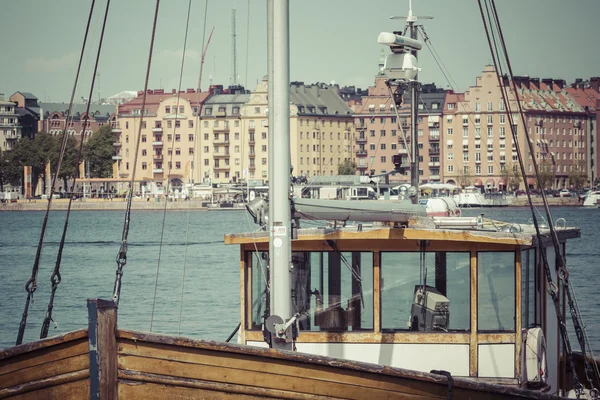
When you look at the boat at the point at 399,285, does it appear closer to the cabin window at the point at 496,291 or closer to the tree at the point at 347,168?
the cabin window at the point at 496,291

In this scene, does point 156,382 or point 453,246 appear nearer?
point 156,382

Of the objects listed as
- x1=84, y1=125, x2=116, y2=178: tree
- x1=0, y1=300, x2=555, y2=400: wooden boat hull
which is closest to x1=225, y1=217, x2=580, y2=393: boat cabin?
x1=0, y1=300, x2=555, y2=400: wooden boat hull

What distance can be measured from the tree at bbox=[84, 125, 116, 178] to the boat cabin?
155m

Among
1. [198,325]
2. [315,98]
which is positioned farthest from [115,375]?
[315,98]

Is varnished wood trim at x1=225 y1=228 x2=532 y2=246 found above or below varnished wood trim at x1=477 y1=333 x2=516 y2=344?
above

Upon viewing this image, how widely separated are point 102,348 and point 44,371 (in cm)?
57

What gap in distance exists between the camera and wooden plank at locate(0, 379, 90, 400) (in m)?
8.66

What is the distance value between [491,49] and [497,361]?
4.16 m

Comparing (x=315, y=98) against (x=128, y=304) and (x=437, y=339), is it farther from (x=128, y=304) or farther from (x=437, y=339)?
(x=437, y=339)

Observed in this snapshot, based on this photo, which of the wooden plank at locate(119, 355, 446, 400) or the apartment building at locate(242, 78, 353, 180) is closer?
the wooden plank at locate(119, 355, 446, 400)

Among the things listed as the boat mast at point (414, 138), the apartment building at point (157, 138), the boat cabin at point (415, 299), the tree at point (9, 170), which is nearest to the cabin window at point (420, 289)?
the boat cabin at point (415, 299)

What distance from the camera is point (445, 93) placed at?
6275 inches

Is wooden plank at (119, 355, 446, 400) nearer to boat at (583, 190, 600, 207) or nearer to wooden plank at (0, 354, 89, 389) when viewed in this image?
wooden plank at (0, 354, 89, 389)

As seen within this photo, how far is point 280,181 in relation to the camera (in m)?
10.2
